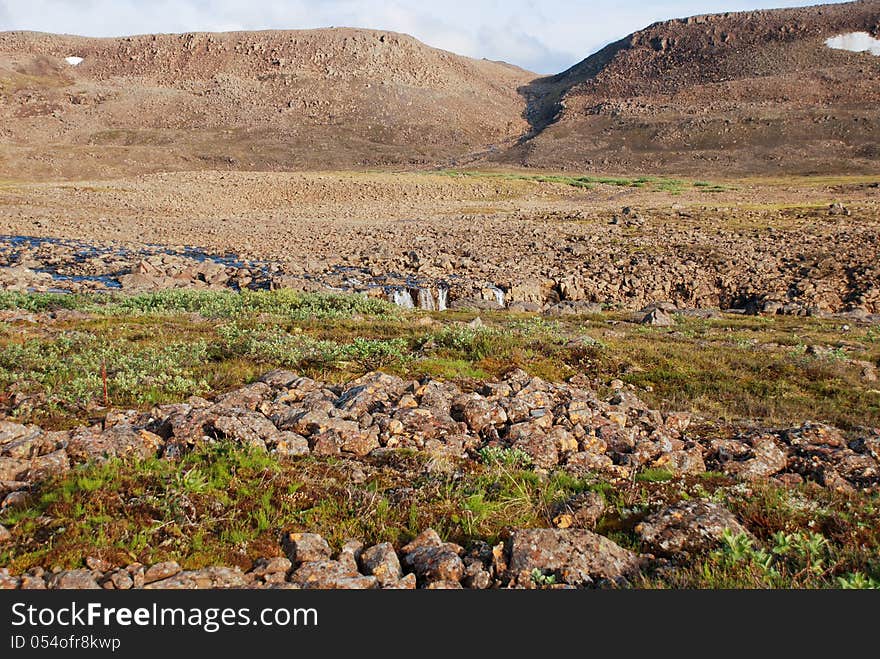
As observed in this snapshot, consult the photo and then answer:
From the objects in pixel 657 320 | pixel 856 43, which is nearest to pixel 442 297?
pixel 657 320

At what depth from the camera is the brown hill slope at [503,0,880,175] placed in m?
77.0

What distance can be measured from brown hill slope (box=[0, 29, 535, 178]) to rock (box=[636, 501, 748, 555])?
7280cm

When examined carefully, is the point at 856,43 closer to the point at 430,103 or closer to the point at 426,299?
the point at 430,103

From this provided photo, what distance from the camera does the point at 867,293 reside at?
20.1 m

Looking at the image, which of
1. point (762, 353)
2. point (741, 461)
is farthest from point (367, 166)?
point (741, 461)

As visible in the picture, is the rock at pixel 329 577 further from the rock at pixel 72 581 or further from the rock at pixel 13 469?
the rock at pixel 13 469

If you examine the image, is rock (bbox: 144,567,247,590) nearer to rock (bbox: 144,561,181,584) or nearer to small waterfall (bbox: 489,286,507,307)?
rock (bbox: 144,561,181,584)

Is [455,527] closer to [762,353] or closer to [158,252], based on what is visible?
[762,353]

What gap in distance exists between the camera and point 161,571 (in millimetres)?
3846

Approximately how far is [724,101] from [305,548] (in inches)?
4329

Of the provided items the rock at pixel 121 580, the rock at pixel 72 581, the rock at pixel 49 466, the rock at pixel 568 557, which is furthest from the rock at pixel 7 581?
the rock at pixel 568 557

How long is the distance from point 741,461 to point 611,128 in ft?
316

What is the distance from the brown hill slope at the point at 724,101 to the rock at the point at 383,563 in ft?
254

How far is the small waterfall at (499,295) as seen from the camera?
68.9ft
